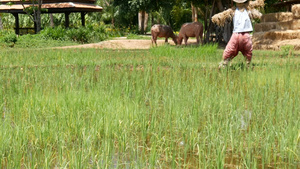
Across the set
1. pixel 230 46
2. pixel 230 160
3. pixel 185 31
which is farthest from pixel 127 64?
pixel 185 31

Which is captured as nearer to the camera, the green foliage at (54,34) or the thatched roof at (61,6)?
the green foliage at (54,34)

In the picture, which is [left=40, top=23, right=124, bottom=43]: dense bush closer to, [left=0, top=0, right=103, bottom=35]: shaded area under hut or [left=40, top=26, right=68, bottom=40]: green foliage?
[left=40, top=26, right=68, bottom=40]: green foliage

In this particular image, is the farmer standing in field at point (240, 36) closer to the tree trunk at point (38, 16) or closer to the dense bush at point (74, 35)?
the dense bush at point (74, 35)

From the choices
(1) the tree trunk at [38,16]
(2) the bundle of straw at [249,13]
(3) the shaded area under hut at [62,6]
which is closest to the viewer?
(2) the bundle of straw at [249,13]

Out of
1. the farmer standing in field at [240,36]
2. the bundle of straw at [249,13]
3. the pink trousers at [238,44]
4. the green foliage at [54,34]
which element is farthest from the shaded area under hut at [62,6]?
the pink trousers at [238,44]

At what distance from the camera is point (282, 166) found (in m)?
2.12

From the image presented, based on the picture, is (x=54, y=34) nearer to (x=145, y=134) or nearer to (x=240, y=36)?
(x=240, y=36)

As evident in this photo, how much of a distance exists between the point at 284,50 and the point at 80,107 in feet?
21.4

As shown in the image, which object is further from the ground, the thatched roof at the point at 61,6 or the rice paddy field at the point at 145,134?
the thatched roof at the point at 61,6

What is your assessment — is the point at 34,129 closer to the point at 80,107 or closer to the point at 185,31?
the point at 80,107

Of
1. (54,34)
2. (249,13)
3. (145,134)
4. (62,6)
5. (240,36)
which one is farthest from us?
(62,6)

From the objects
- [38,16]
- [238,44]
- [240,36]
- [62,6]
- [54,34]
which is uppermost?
[62,6]

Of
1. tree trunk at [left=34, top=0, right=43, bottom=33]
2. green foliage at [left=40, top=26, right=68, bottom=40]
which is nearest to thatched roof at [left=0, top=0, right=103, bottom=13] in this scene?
tree trunk at [left=34, top=0, right=43, bottom=33]

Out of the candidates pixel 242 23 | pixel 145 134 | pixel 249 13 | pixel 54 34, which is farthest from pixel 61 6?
pixel 145 134
